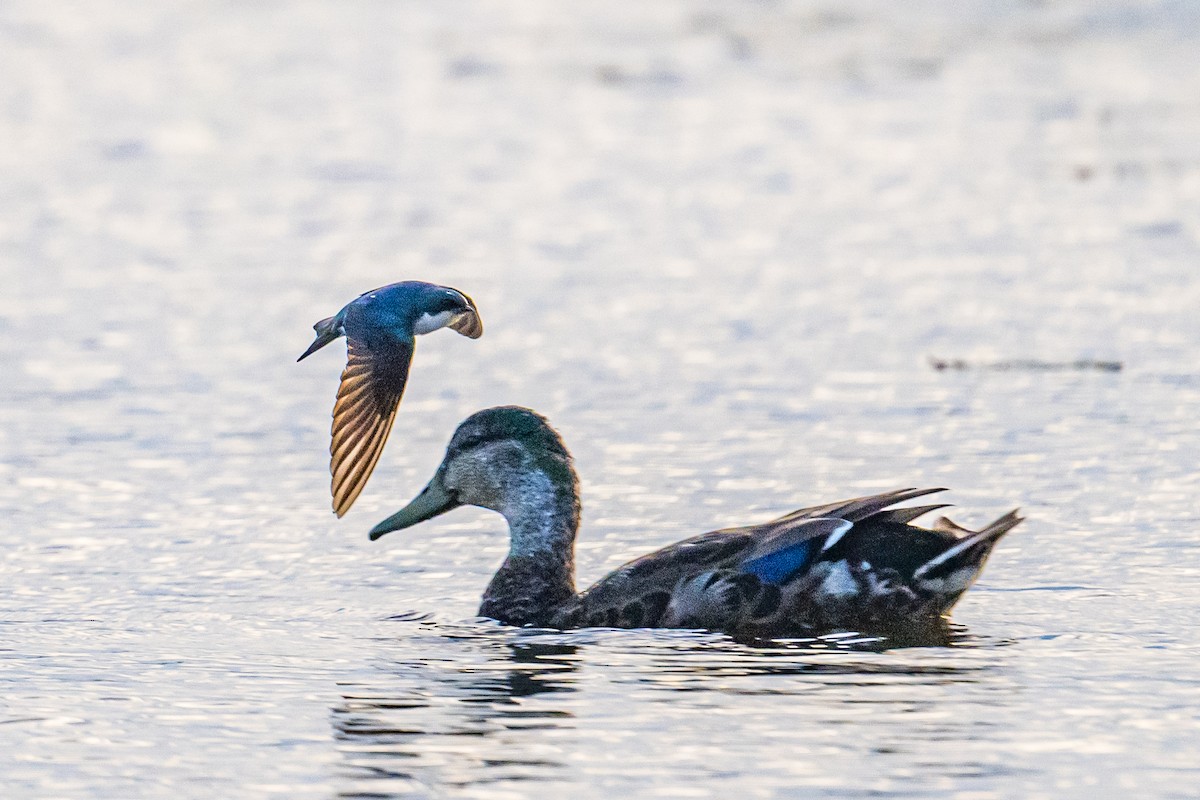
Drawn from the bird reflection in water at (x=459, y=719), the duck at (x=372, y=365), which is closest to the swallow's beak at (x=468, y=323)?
the duck at (x=372, y=365)

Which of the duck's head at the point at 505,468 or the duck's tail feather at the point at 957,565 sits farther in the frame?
the duck's head at the point at 505,468

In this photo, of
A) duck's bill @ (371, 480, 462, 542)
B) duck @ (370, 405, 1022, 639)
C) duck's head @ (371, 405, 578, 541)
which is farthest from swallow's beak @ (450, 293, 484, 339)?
duck @ (370, 405, 1022, 639)

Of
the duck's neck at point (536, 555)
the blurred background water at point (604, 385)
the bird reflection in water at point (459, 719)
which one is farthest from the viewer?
the duck's neck at point (536, 555)

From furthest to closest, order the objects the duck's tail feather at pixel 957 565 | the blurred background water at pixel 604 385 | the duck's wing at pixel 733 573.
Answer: the duck's wing at pixel 733 573 < the duck's tail feather at pixel 957 565 < the blurred background water at pixel 604 385

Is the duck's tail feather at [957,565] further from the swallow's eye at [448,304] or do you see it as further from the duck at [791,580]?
the swallow's eye at [448,304]

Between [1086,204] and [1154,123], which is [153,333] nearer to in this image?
[1086,204]

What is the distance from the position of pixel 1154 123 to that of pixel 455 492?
12209mm

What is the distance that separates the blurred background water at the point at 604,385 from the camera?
739 cm

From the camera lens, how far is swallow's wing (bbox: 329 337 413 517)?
887 cm

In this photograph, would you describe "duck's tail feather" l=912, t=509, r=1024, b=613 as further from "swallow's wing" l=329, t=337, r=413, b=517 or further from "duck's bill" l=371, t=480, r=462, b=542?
"swallow's wing" l=329, t=337, r=413, b=517

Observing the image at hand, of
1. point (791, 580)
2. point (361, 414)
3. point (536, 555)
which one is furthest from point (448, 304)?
point (791, 580)

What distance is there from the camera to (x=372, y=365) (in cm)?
897

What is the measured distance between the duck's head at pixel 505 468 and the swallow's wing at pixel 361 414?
465 millimetres

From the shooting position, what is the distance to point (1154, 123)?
2016 centimetres
